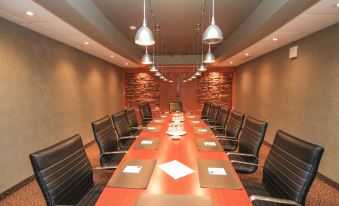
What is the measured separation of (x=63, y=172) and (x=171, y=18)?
310cm

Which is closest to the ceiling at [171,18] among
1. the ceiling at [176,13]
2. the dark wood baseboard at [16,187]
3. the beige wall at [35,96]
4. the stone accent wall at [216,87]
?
the ceiling at [176,13]

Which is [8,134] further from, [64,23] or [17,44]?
[64,23]

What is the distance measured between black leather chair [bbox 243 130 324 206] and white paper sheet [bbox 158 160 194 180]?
49cm

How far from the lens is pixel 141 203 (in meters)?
1.07

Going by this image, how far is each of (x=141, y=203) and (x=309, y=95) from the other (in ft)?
11.6

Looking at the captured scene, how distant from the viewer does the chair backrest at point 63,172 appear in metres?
1.25

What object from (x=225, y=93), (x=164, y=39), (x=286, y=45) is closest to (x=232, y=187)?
(x=286, y=45)

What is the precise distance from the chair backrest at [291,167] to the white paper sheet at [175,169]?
0.73 meters

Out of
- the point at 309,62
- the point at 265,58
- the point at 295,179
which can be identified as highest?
the point at 265,58

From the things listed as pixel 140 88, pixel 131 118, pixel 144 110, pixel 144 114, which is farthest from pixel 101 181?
pixel 140 88

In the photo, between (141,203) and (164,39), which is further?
(164,39)

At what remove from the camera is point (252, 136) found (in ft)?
7.88

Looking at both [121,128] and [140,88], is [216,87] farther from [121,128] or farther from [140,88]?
[121,128]

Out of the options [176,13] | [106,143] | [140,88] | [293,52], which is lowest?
[106,143]
